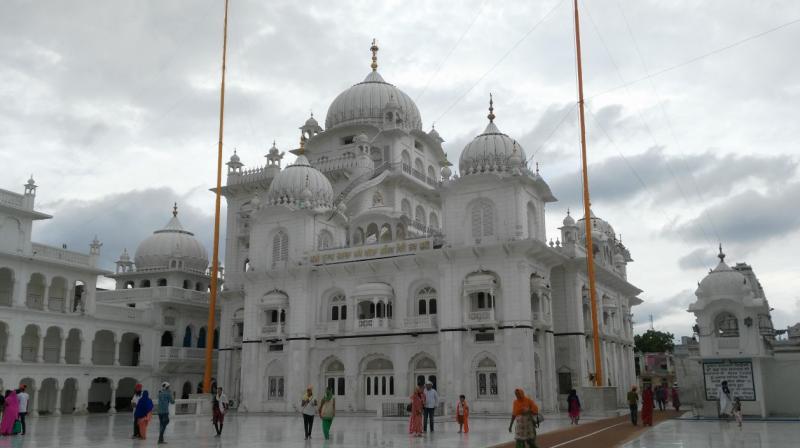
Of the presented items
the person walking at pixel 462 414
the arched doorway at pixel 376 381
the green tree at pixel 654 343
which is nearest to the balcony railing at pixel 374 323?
the arched doorway at pixel 376 381

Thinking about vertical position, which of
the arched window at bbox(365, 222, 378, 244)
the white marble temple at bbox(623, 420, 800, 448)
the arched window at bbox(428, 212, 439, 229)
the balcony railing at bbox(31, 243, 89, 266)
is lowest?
the white marble temple at bbox(623, 420, 800, 448)

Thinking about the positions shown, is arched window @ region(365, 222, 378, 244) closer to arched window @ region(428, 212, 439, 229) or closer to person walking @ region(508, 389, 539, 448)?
arched window @ region(428, 212, 439, 229)

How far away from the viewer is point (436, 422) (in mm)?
26750

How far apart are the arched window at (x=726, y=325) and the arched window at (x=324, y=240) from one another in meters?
21.4

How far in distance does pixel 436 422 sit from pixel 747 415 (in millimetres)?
11875

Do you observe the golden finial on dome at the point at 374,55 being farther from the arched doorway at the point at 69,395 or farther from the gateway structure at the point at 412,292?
the arched doorway at the point at 69,395

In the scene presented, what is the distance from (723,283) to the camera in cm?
2869

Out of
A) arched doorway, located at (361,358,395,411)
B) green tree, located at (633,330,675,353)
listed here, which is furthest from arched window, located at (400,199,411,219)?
green tree, located at (633,330,675,353)

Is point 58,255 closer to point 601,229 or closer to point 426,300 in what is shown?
point 426,300

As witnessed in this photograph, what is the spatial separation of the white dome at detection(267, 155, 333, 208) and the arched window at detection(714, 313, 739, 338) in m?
22.6

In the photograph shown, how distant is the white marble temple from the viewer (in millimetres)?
17016

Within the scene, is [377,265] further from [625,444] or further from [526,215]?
[625,444]

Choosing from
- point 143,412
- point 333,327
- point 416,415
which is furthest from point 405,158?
point 143,412

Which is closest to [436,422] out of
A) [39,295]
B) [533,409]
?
[533,409]
